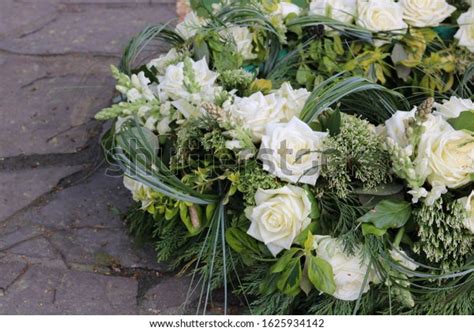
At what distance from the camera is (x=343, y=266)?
4.60 ft

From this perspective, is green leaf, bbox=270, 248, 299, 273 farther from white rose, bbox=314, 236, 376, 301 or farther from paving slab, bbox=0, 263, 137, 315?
paving slab, bbox=0, 263, 137, 315

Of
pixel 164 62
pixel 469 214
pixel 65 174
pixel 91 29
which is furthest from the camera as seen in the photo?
pixel 91 29

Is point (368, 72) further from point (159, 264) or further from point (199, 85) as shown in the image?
point (159, 264)

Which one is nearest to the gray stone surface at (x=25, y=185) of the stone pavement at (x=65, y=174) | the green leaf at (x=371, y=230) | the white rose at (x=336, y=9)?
the stone pavement at (x=65, y=174)

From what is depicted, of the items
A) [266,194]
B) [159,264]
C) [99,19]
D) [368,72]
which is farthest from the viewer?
[99,19]

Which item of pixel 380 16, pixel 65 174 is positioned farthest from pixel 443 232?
pixel 65 174

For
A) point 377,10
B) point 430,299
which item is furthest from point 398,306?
point 377,10

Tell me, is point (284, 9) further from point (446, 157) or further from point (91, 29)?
point (91, 29)

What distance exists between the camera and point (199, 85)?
154 cm

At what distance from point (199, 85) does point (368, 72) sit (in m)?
0.51

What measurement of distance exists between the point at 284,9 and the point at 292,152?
0.59 meters

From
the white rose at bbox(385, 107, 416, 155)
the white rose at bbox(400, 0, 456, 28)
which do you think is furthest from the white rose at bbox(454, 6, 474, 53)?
the white rose at bbox(385, 107, 416, 155)

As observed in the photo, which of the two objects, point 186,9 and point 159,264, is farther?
point 186,9
